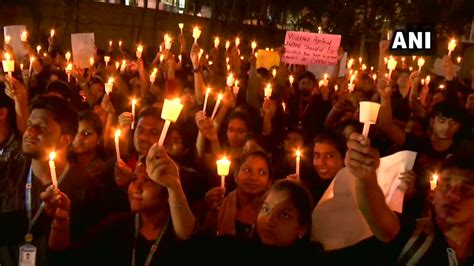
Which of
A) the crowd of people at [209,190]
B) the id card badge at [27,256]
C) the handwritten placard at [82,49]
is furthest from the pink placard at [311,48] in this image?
the id card badge at [27,256]

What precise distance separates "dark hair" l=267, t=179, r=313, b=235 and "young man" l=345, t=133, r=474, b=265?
0.37 metres

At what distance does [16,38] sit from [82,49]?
101 cm

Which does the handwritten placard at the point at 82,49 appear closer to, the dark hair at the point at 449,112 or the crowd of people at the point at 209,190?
the crowd of people at the point at 209,190

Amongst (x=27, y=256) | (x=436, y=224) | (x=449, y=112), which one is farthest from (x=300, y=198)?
(x=449, y=112)

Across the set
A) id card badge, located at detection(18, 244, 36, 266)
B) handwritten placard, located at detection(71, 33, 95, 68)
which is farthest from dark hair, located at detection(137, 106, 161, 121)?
handwritten placard, located at detection(71, 33, 95, 68)

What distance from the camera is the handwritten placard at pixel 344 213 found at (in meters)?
3.00

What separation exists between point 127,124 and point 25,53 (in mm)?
4899

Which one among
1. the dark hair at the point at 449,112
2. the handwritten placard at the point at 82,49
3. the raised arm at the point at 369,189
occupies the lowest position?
the raised arm at the point at 369,189

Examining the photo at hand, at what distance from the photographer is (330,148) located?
14.5ft

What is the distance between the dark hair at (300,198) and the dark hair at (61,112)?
4.87 ft

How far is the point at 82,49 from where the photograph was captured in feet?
31.9

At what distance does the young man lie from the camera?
2.61 m

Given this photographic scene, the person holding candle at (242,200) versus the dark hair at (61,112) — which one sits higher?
the dark hair at (61,112)

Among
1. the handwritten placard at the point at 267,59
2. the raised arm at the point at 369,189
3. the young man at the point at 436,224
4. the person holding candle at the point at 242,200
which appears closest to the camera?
the raised arm at the point at 369,189
